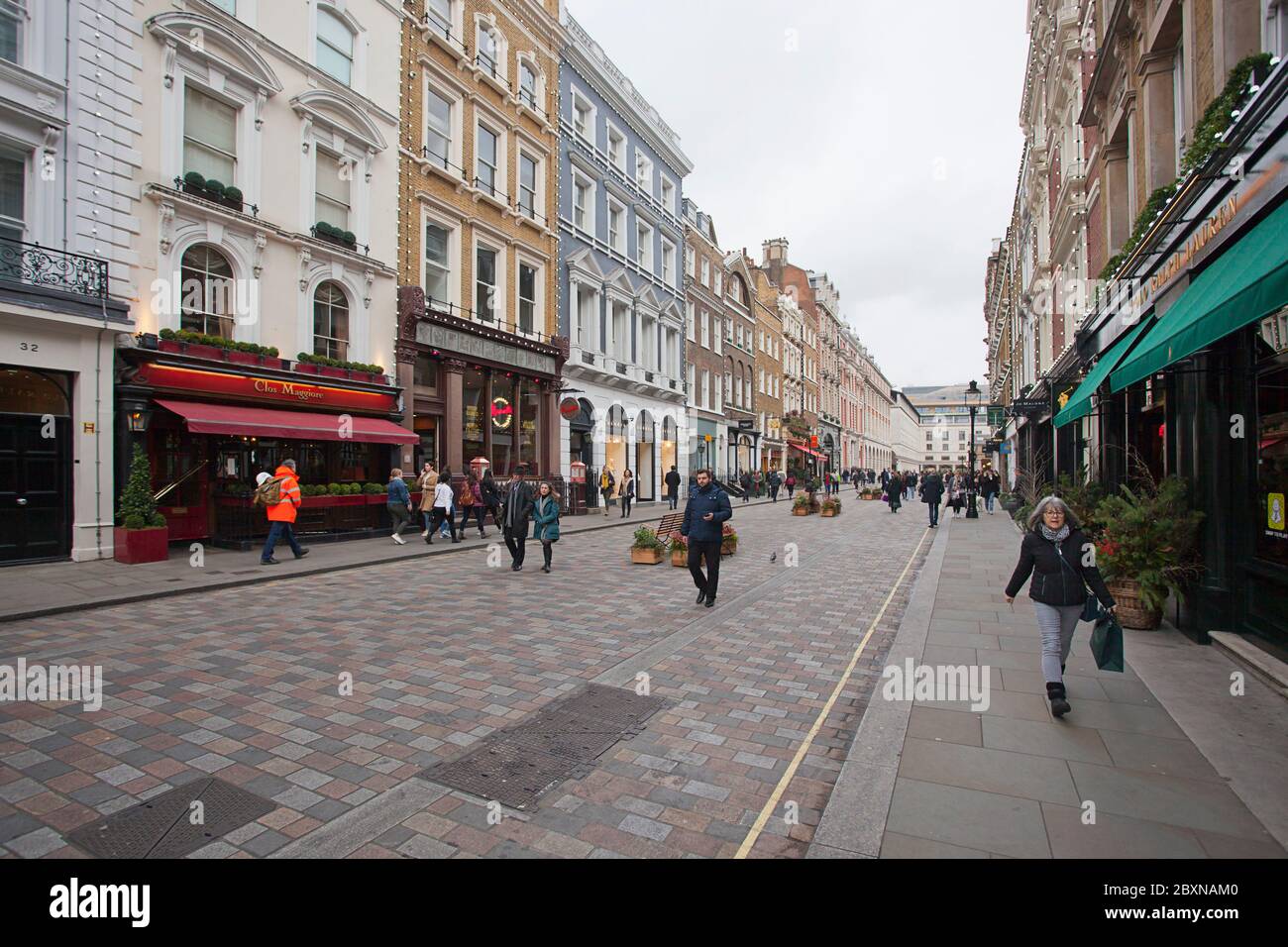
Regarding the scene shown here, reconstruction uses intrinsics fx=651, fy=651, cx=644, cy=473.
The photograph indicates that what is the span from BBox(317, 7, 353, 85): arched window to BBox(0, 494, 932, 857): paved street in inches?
546

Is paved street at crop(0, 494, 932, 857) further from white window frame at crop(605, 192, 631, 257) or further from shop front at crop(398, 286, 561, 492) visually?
white window frame at crop(605, 192, 631, 257)

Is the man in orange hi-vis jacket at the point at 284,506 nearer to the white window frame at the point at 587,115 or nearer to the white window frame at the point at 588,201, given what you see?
the white window frame at the point at 588,201

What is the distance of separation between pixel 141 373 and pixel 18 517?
10.1ft

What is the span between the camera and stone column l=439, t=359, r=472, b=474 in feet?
63.4

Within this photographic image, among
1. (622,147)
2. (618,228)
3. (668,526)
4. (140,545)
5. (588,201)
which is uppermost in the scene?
(622,147)

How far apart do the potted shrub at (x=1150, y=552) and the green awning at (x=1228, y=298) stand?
1437 mm

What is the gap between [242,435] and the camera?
13352 mm

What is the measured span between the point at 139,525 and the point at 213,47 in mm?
10217

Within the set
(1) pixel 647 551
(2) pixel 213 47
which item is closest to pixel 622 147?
(2) pixel 213 47

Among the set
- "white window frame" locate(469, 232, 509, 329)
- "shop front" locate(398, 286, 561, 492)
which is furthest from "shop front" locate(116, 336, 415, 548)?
"white window frame" locate(469, 232, 509, 329)

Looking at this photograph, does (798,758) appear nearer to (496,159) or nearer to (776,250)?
(496,159)

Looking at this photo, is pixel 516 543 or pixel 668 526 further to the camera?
pixel 668 526
